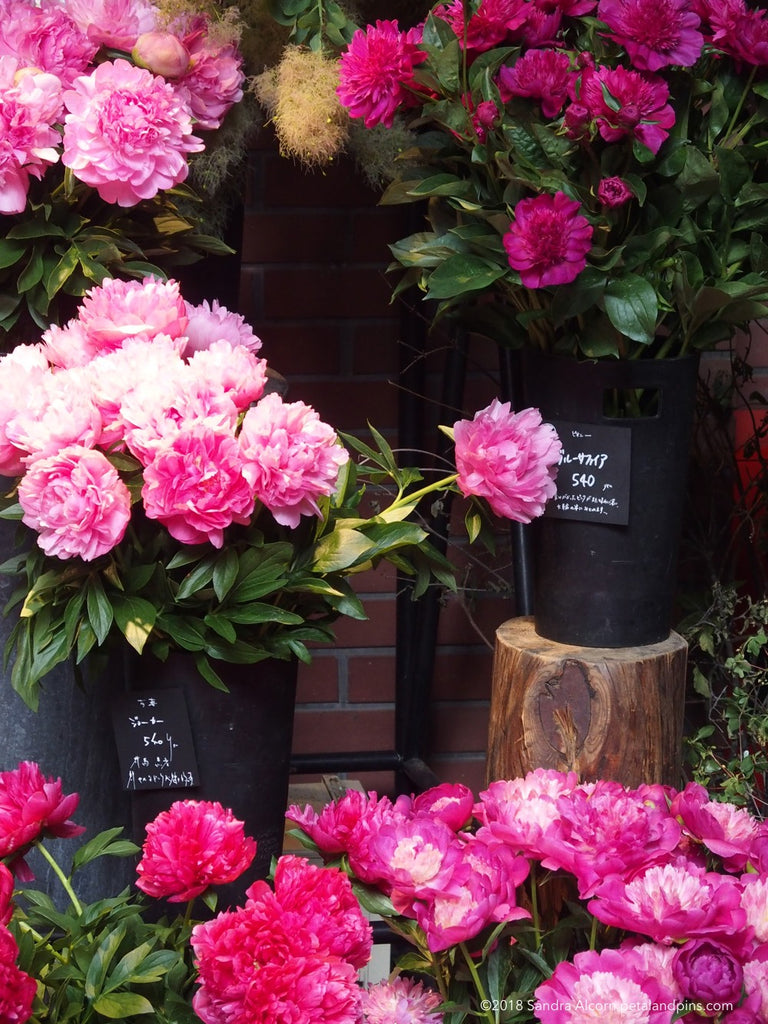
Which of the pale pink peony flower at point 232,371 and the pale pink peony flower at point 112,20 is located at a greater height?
the pale pink peony flower at point 112,20

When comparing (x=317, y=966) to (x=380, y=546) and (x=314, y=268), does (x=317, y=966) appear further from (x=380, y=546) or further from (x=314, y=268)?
(x=314, y=268)

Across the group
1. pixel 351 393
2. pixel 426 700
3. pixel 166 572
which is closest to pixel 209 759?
pixel 166 572

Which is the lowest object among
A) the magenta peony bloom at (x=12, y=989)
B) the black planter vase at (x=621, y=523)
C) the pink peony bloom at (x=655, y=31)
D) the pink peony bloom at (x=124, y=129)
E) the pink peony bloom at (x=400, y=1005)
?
the pink peony bloom at (x=400, y=1005)

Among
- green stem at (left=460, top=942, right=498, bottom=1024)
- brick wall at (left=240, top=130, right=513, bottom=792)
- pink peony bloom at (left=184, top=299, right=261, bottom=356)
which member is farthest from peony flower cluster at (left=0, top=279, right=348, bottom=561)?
brick wall at (left=240, top=130, right=513, bottom=792)

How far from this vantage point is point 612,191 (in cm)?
97

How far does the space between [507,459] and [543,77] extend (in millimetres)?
316

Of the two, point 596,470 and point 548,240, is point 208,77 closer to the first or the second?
point 548,240

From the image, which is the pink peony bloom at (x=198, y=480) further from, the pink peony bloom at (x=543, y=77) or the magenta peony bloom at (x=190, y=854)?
the pink peony bloom at (x=543, y=77)

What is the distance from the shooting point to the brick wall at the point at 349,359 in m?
1.64

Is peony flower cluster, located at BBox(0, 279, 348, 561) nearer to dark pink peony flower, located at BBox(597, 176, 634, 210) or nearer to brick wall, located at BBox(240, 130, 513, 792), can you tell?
dark pink peony flower, located at BBox(597, 176, 634, 210)

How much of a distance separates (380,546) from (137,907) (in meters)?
0.32

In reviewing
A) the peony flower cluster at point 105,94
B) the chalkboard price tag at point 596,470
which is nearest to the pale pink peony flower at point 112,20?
the peony flower cluster at point 105,94

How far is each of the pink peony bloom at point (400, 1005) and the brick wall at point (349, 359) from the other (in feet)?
2.93

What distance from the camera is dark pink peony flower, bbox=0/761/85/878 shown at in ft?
2.58
